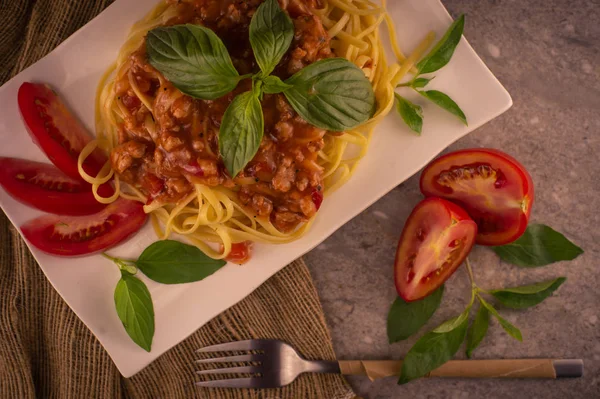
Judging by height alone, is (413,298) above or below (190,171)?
below

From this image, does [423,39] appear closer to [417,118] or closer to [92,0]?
[417,118]

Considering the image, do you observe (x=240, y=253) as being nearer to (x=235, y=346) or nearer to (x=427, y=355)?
(x=235, y=346)

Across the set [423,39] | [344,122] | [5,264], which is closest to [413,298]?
[344,122]

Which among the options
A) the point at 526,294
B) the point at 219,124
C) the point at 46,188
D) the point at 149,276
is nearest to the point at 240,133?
the point at 219,124

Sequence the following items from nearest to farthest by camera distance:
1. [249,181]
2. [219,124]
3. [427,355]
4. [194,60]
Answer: [194,60] → [219,124] → [249,181] → [427,355]

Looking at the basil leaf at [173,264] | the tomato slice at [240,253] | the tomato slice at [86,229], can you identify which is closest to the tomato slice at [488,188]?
the tomato slice at [240,253]
